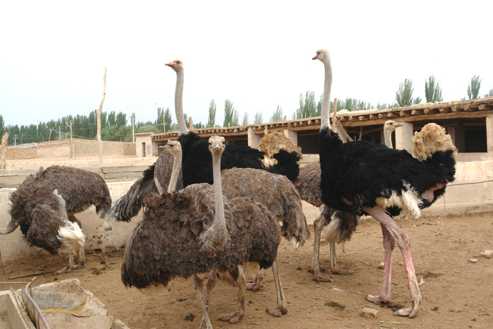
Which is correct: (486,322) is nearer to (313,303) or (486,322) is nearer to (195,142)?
(313,303)

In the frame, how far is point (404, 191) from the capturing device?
3.95 metres

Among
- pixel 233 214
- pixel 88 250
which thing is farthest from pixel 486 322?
pixel 88 250

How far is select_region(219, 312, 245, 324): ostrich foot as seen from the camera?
12.9ft

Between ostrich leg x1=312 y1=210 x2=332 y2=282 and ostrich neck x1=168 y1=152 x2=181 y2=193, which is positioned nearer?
ostrich neck x1=168 y1=152 x2=181 y2=193

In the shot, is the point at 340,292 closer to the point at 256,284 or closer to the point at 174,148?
the point at 256,284

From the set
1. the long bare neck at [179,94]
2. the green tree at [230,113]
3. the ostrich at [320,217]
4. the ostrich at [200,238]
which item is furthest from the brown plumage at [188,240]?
the green tree at [230,113]

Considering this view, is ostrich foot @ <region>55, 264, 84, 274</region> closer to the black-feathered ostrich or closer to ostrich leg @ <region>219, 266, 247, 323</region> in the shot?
the black-feathered ostrich

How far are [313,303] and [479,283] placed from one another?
5.21 ft

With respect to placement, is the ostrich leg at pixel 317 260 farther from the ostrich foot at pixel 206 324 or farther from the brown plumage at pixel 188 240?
the ostrich foot at pixel 206 324

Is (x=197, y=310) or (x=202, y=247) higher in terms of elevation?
(x=202, y=247)

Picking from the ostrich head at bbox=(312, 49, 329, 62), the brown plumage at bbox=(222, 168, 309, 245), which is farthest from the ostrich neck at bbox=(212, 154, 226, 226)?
the ostrich head at bbox=(312, 49, 329, 62)

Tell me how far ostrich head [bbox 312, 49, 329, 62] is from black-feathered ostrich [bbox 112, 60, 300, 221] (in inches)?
38.1

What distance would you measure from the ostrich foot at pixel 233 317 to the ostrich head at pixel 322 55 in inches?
99.8

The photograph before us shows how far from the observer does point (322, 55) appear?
513 cm
